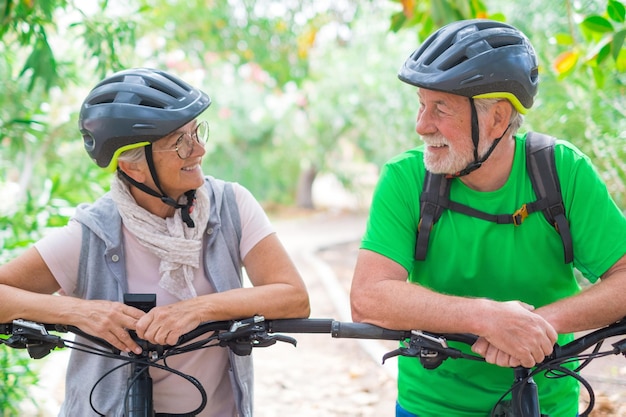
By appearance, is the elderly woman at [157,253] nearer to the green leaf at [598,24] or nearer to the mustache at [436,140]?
the mustache at [436,140]

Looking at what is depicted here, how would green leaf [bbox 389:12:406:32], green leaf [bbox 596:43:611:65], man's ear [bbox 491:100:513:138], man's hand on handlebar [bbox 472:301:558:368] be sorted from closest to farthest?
1. man's hand on handlebar [bbox 472:301:558:368]
2. man's ear [bbox 491:100:513:138]
3. green leaf [bbox 596:43:611:65]
4. green leaf [bbox 389:12:406:32]

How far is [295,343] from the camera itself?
2541mm

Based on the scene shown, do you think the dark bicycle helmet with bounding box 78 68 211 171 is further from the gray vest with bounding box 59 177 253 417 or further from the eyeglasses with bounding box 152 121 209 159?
the gray vest with bounding box 59 177 253 417

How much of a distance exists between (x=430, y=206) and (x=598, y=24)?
1.66m

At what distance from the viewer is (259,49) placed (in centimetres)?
1348

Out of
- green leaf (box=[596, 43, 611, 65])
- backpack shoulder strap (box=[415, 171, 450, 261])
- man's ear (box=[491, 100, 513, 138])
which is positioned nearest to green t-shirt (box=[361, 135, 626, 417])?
backpack shoulder strap (box=[415, 171, 450, 261])

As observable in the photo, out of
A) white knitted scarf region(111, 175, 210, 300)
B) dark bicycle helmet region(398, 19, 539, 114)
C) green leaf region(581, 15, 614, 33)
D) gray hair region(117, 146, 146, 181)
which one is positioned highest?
green leaf region(581, 15, 614, 33)

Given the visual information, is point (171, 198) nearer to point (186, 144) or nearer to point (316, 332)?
point (186, 144)

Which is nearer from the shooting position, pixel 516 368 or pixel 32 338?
pixel 516 368

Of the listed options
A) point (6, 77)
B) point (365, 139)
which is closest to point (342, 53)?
point (365, 139)

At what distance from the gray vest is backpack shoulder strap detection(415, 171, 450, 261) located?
0.70 metres

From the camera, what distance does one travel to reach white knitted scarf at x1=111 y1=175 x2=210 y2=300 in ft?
9.41

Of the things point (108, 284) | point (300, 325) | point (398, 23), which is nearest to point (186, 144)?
point (108, 284)

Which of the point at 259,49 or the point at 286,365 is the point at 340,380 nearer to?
the point at 286,365
